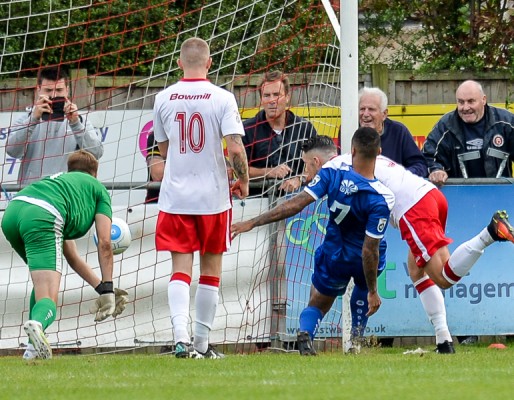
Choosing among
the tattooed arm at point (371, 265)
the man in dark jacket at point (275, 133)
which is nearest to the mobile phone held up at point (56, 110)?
the man in dark jacket at point (275, 133)

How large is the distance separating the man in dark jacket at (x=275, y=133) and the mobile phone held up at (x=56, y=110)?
65.9 inches

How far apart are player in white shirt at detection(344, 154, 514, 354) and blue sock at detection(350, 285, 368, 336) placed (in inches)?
19.3

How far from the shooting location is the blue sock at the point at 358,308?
10352 mm

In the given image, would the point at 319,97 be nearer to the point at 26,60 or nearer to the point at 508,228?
the point at 508,228

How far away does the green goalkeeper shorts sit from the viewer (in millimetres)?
9461

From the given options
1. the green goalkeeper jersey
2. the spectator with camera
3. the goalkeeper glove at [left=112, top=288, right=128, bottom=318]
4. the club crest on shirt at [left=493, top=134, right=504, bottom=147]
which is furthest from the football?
the club crest on shirt at [left=493, top=134, right=504, bottom=147]

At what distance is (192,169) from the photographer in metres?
9.55

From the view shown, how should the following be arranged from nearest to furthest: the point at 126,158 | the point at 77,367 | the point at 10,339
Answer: the point at 77,367 → the point at 10,339 → the point at 126,158

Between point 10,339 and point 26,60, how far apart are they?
5496mm

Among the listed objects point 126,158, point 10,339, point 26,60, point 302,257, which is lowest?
point 10,339

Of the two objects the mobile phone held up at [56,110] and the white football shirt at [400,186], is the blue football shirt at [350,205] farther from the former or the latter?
the mobile phone held up at [56,110]

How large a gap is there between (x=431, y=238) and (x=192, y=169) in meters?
2.01

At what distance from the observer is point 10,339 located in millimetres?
11852

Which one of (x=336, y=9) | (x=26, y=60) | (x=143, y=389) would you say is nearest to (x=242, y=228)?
(x=143, y=389)
